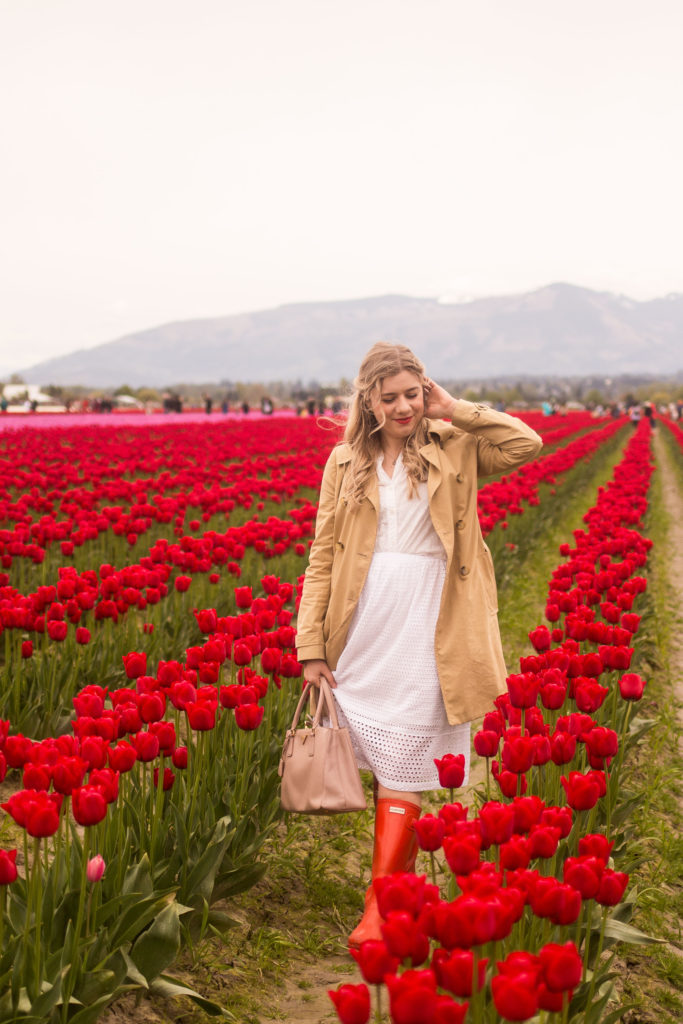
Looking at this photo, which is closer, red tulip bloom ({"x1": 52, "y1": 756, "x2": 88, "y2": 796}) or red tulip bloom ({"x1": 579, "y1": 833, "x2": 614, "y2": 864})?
red tulip bloom ({"x1": 579, "y1": 833, "x2": 614, "y2": 864})

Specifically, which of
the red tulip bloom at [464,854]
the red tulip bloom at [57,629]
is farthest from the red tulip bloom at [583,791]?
the red tulip bloom at [57,629]

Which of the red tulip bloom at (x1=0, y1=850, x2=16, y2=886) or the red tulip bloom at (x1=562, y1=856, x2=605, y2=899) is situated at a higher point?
the red tulip bloom at (x1=562, y1=856, x2=605, y2=899)

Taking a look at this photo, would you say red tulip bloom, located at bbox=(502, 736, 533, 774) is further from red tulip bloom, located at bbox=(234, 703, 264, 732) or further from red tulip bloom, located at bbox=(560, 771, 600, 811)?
red tulip bloom, located at bbox=(234, 703, 264, 732)

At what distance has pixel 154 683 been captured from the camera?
3391mm

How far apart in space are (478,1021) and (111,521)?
22.7 ft

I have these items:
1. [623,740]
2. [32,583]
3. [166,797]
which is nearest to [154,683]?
[166,797]

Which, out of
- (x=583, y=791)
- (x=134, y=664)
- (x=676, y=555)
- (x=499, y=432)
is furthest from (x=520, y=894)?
(x=676, y=555)

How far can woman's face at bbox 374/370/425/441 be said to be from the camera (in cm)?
352

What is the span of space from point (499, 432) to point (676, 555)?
9.96 metres

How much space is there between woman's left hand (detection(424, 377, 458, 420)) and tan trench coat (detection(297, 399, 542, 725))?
48 millimetres

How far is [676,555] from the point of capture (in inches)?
500

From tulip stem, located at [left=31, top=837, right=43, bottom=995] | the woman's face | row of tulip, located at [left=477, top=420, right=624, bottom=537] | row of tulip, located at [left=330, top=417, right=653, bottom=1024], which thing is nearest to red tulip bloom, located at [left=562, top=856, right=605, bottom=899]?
row of tulip, located at [left=330, top=417, right=653, bottom=1024]

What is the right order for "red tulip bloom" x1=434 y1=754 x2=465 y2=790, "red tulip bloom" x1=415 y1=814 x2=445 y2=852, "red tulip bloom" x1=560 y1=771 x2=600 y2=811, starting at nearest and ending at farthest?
"red tulip bloom" x1=415 y1=814 x2=445 y2=852 < "red tulip bloom" x1=560 y1=771 x2=600 y2=811 < "red tulip bloom" x1=434 y1=754 x2=465 y2=790

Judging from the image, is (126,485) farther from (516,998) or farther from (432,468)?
(516,998)
